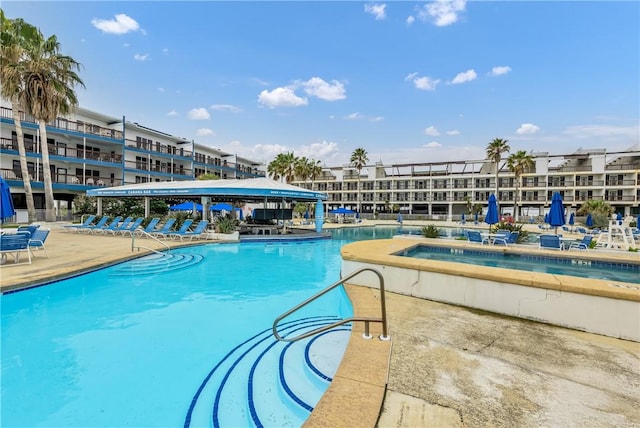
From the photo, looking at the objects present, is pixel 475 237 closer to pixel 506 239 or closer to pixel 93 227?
pixel 506 239

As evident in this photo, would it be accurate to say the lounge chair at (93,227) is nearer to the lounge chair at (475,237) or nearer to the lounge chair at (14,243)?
the lounge chair at (14,243)

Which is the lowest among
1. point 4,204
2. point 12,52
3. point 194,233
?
point 194,233

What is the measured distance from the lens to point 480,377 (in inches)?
121

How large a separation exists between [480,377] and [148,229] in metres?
18.4

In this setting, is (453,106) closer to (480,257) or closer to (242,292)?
(480,257)

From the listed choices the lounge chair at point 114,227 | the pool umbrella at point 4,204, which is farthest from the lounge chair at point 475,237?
the lounge chair at point 114,227

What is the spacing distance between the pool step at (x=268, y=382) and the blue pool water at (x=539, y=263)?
194 inches

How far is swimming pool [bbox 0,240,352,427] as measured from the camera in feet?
10.6

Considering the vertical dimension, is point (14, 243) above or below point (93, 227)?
above

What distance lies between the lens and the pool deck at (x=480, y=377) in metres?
2.46

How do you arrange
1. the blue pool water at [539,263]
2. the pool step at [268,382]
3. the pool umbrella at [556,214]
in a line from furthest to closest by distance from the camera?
the pool umbrella at [556,214], the blue pool water at [539,263], the pool step at [268,382]

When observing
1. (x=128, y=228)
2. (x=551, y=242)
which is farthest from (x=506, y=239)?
(x=128, y=228)

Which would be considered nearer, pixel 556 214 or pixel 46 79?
pixel 556 214

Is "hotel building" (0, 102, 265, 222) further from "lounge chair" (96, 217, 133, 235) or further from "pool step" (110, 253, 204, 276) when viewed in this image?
"pool step" (110, 253, 204, 276)
